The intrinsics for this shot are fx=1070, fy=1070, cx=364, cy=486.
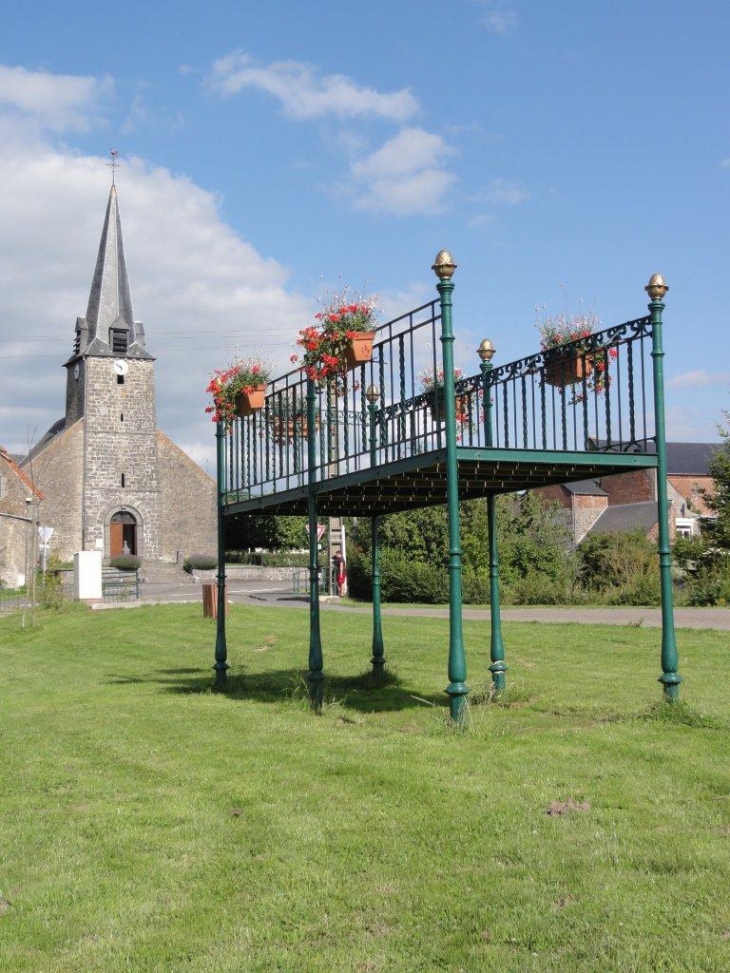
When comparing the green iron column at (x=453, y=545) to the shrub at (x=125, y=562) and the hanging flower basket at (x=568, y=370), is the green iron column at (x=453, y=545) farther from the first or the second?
the shrub at (x=125, y=562)

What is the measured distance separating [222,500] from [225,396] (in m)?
1.24

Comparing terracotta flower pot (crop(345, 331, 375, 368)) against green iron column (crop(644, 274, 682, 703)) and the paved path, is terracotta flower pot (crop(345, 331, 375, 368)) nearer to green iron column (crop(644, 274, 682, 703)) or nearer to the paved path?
green iron column (crop(644, 274, 682, 703))

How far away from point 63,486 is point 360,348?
2254 inches

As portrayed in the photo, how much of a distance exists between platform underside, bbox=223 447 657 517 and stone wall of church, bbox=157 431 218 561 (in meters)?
56.5

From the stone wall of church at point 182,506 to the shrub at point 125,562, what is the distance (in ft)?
17.4

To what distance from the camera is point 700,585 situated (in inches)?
958

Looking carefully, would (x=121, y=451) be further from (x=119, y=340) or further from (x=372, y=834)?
(x=372, y=834)

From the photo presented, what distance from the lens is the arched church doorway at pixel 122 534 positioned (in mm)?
66188

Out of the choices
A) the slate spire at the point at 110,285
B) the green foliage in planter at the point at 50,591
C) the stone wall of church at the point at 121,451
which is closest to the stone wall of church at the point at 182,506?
the stone wall of church at the point at 121,451

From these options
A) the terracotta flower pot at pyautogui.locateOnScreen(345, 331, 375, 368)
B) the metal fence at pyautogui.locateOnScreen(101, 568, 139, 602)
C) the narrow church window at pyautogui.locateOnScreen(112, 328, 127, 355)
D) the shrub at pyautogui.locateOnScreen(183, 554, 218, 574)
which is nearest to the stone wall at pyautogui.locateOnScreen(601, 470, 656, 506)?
the shrub at pyautogui.locateOnScreen(183, 554, 218, 574)

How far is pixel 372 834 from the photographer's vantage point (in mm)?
5527

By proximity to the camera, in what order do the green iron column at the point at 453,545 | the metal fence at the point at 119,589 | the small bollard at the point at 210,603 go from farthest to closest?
the metal fence at the point at 119,589
the small bollard at the point at 210,603
the green iron column at the point at 453,545

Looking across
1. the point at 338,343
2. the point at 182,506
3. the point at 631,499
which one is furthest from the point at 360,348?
the point at 182,506

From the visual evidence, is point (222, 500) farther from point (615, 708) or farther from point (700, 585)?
point (700, 585)
